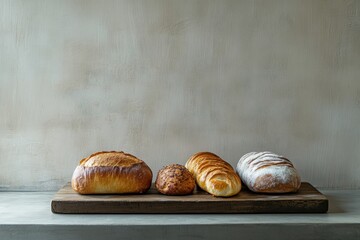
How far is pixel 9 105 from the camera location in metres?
1.98

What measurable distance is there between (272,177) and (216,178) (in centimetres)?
18

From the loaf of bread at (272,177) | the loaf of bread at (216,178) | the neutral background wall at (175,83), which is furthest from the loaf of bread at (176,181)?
the neutral background wall at (175,83)

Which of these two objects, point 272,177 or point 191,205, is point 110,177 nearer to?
point 191,205


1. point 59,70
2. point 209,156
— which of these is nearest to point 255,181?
point 209,156

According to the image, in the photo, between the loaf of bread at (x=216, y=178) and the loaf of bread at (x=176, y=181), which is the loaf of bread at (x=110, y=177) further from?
the loaf of bread at (x=216, y=178)

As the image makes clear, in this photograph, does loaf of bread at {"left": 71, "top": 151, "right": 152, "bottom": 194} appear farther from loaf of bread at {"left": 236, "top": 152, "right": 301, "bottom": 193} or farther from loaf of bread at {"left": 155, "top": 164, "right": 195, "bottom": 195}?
loaf of bread at {"left": 236, "top": 152, "right": 301, "bottom": 193}

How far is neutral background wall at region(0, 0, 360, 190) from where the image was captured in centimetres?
197

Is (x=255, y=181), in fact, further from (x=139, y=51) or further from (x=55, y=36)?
(x=55, y=36)

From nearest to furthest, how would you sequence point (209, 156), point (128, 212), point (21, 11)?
point (128, 212)
point (209, 156)
point (21, 11)

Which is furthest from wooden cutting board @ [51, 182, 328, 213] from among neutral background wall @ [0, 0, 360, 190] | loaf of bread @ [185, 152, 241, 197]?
neutral background wall @ [0, 0, 360, 190]

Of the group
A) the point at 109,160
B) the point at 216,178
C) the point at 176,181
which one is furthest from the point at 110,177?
the point at 216,178

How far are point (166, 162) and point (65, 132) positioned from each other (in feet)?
1.29

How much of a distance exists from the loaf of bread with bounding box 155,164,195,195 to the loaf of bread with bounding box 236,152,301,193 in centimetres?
19

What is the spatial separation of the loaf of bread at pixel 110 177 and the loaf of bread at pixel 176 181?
53mm
